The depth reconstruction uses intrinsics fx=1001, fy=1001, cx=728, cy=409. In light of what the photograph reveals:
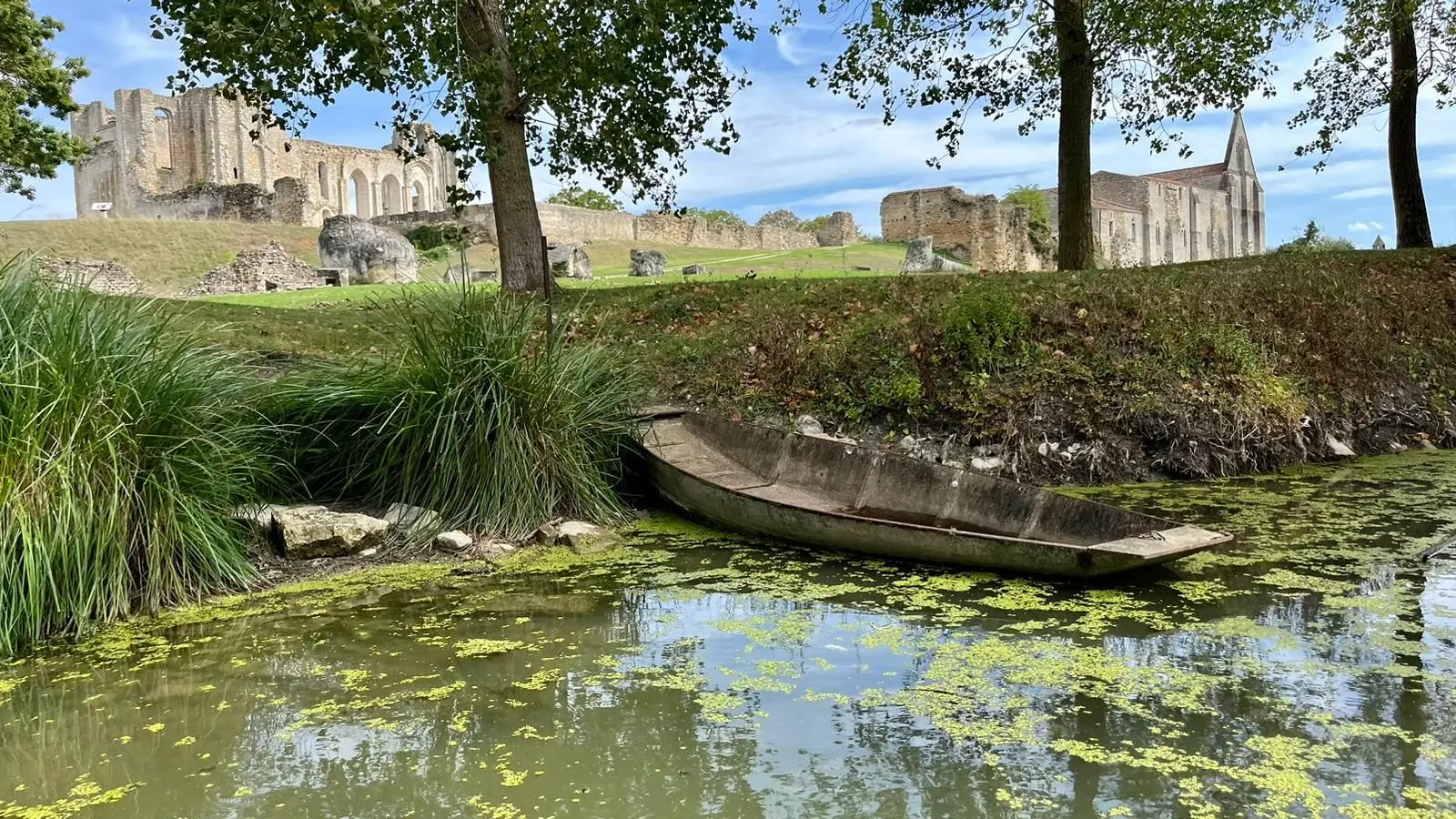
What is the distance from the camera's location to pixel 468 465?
5.89 m

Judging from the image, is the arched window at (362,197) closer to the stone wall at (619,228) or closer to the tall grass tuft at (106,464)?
the stone wall at (619,228)

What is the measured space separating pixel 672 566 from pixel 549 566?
2.17 feet

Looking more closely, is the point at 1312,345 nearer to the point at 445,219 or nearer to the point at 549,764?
the point at 549,764

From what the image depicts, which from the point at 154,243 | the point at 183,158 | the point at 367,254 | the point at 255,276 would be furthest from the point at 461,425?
the point at 183,158

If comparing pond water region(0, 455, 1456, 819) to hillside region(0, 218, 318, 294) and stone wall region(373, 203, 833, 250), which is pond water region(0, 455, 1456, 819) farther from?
stone wall region(373, 203, 833, 250)

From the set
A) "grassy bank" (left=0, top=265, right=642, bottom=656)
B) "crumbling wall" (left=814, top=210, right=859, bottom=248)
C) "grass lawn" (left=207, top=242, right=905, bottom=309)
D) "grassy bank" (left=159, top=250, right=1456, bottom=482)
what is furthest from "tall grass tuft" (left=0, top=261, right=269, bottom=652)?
"crumbling wall" (left=814, top=210, right=859, bottom=248)

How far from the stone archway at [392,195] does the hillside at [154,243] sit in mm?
17182

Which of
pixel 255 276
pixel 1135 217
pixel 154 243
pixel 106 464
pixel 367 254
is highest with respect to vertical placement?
pixel 1135 217

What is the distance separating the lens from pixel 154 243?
21.8m

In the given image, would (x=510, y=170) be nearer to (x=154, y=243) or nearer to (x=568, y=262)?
(x=568, y=262)

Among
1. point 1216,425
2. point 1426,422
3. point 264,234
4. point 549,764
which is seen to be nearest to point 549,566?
point 549,764

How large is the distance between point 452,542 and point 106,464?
5.75 ft

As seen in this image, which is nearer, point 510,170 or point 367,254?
point 510,170

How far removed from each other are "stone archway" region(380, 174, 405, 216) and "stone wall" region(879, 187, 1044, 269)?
70.1ft
